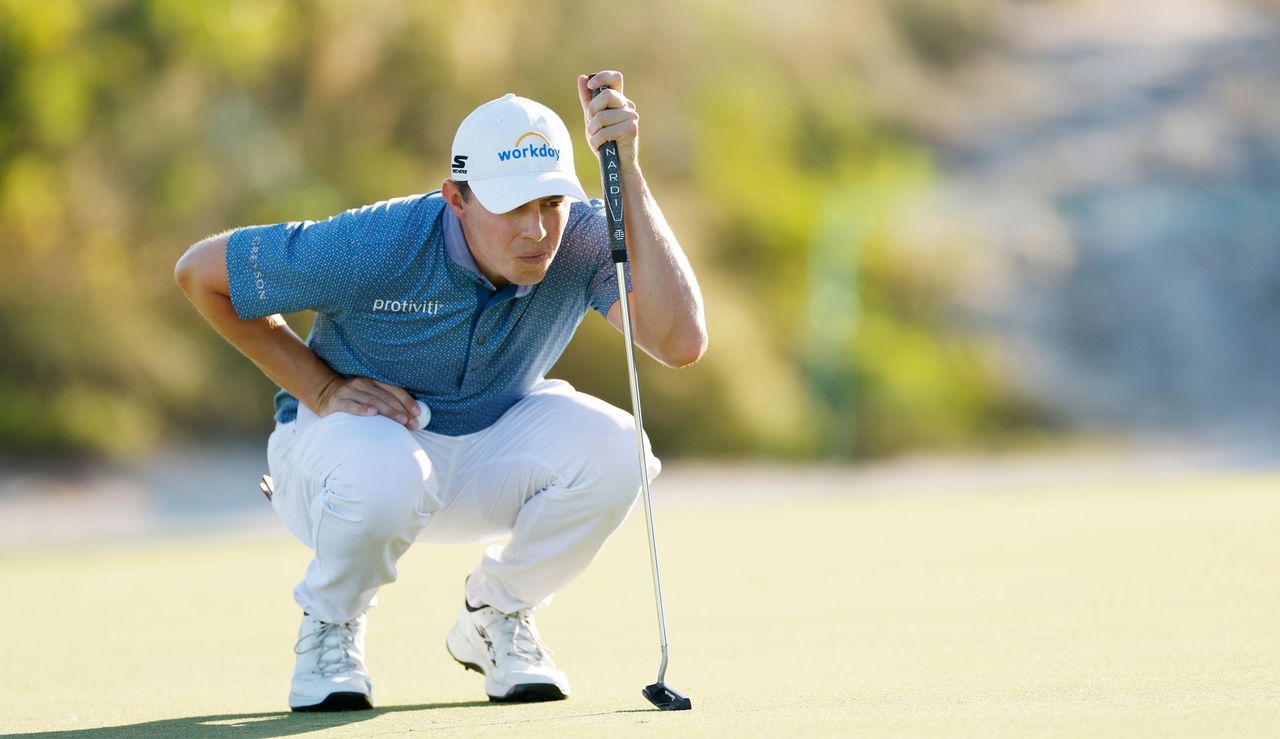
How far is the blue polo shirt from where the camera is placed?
12.7ft

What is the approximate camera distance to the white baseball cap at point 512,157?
3.74 m

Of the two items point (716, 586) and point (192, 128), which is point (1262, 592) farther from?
point (192, 128)

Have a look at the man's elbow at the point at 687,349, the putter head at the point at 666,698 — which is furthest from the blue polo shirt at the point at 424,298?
the putter head at the point at 666,698

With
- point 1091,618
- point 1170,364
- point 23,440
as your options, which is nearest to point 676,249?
point 1091,618

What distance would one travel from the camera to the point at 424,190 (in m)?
14.6

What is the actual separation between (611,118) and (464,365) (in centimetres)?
66

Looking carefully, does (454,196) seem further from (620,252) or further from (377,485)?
(377,485)

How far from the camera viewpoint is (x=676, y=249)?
397 cm

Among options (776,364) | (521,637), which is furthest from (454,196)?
(776,364)

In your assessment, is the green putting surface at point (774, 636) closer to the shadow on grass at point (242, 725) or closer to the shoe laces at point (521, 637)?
the shadow on grass at point (242, 725)

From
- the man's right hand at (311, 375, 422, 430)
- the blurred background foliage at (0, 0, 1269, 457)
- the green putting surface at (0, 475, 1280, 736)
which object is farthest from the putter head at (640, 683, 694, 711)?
the blurred background foliage at (0, 0, 1269, 457)

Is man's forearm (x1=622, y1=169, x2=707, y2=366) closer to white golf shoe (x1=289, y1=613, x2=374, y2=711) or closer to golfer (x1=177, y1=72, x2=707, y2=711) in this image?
golfer (x1=177, y1=72, x2=707, y2=711)

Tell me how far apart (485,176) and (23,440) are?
33.0 feet

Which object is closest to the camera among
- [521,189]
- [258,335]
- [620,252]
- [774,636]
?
[521,189]
